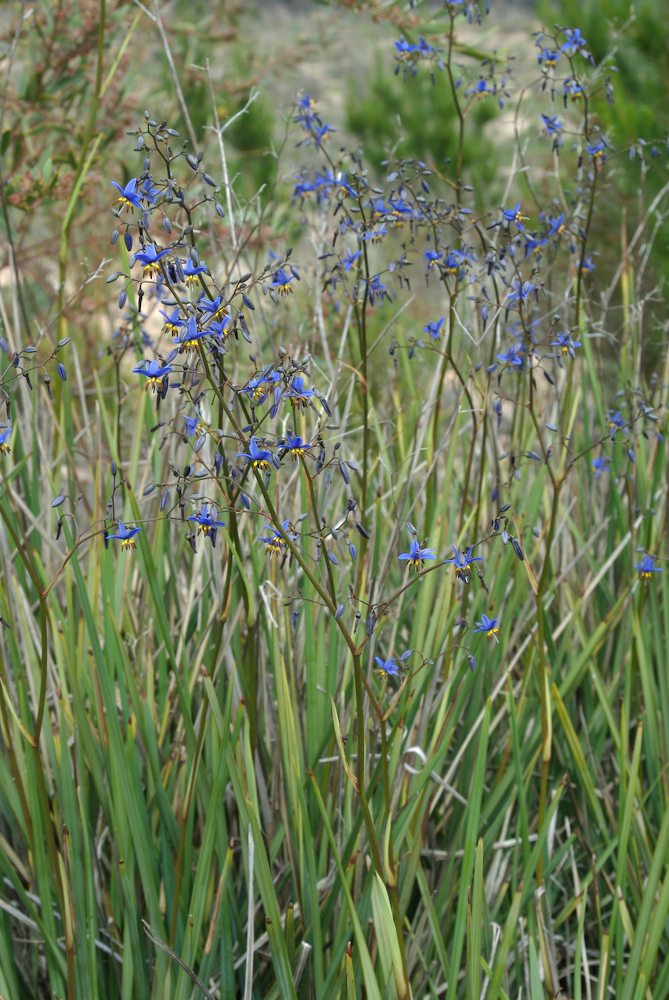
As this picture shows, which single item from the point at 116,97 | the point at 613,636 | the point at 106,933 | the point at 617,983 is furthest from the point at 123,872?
the point at 116,97

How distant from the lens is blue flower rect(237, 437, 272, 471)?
60.4 inches

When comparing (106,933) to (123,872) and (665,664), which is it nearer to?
(123,872)

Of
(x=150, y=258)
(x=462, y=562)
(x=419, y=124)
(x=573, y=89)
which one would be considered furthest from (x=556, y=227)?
(x=419, y=124)

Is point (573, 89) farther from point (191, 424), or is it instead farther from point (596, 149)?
point (191, 424)

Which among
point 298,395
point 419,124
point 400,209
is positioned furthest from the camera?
point 419,124

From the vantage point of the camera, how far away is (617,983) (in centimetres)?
201

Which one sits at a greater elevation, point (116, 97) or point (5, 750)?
point (116, 97)

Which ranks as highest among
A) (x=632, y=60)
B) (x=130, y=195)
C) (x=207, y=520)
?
(x=632, y=60)

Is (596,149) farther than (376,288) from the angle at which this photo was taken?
Yes

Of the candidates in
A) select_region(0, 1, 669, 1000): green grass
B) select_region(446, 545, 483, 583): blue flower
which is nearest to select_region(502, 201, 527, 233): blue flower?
select_region(0, 1, 669, 1000): green grass

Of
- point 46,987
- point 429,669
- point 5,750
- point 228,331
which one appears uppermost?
point 228,331

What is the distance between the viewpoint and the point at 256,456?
1536 mm

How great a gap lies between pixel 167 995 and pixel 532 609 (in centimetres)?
123

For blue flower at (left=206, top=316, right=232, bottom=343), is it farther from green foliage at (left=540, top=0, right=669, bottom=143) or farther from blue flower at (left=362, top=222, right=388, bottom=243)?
green foliage at (left=540, top=0, right=669, bottom=143)
